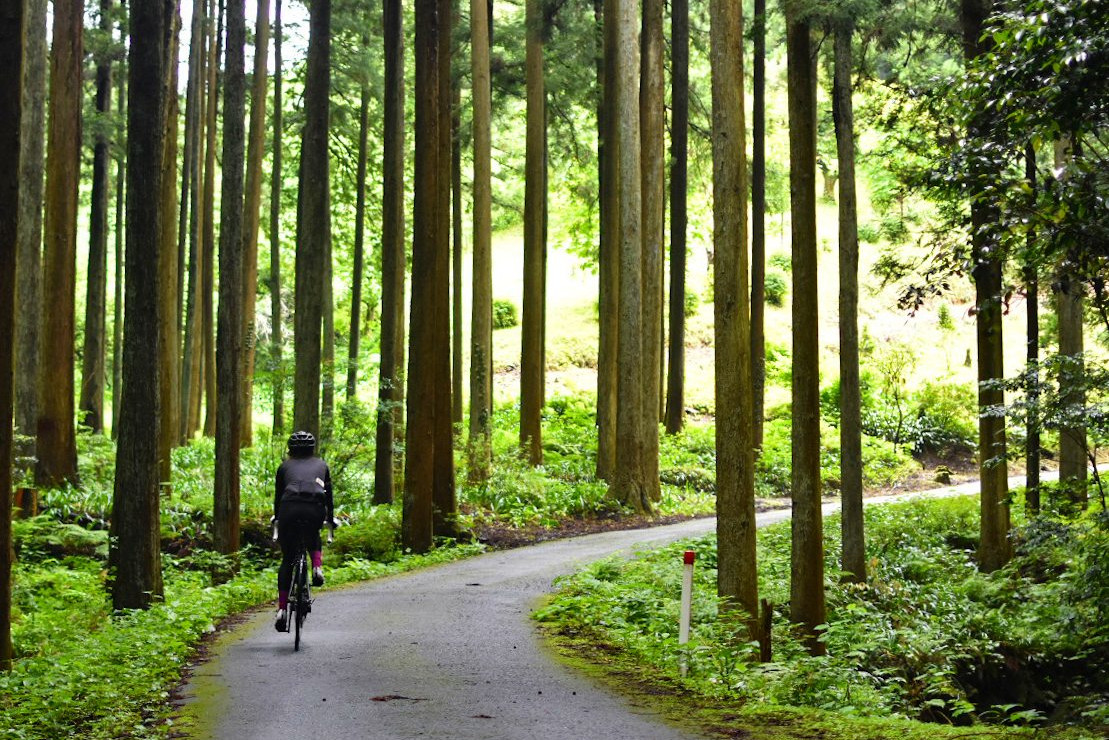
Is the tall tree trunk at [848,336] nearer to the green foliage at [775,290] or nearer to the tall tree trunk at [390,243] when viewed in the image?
the tall tree trunk at [390,243]

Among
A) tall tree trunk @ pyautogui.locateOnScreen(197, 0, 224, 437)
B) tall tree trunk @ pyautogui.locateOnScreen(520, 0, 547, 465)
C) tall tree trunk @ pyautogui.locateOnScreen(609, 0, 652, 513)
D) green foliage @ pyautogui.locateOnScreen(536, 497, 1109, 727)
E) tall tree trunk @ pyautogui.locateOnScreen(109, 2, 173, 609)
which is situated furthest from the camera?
tall tree trunk @ pyautogui.locateOnScreen(197, 0, 224, 437)

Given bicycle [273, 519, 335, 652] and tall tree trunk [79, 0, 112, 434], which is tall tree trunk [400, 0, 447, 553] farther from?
tall tree trunk [79, 0, 112, 434]

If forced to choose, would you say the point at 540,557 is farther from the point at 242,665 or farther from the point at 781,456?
the point at 781,456

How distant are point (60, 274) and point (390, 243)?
5.87 meters

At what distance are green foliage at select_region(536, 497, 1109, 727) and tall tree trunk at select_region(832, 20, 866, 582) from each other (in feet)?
2.86

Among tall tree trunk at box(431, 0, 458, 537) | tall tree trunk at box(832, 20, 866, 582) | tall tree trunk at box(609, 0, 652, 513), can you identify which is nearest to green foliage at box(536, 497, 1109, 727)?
tall tree trunk at box(832, 20, 866, 582)

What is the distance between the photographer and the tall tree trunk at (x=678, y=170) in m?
28.2

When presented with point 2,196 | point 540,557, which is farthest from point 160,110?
point 540,557

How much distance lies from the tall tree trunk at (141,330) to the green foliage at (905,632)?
458 cm

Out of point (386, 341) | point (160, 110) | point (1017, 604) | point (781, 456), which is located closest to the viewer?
point (160, 110)

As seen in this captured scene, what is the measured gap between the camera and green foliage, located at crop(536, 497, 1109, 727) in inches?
364

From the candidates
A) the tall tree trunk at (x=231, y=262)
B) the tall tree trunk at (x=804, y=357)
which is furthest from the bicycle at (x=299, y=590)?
the tall tree trunk at (x=231, y=262)

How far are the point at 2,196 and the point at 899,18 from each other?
1346 centimetres

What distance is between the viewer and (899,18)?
17484mm
